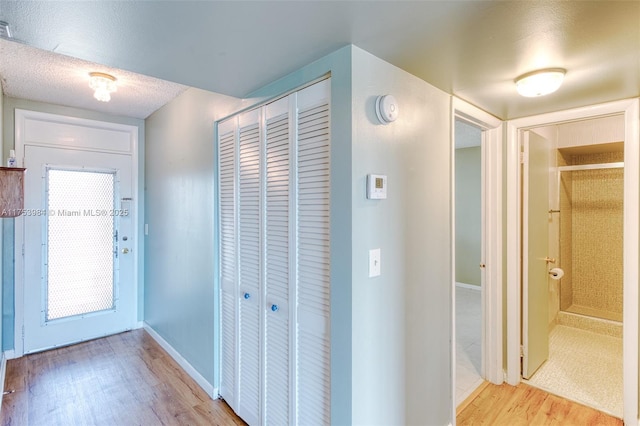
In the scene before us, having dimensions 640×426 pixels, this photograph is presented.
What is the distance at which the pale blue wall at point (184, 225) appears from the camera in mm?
2453

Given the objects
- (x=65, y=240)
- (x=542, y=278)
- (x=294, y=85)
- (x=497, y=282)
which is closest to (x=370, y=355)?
(x=294, y=85)

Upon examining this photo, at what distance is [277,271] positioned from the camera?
1.83 m

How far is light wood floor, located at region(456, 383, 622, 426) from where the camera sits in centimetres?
214

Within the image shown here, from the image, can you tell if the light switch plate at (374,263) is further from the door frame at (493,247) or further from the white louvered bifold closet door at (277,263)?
the door frame at (493,247)

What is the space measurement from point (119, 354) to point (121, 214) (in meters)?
1.50

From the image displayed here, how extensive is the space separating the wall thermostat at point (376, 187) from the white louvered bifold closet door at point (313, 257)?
0.67 ft

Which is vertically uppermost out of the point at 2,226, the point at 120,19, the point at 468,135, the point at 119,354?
the point at 468,135

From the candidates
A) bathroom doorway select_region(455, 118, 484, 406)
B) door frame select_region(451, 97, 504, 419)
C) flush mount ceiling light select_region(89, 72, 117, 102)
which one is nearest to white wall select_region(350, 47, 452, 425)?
door frame select_region(451, 97, 504, 419)

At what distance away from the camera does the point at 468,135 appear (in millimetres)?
4469

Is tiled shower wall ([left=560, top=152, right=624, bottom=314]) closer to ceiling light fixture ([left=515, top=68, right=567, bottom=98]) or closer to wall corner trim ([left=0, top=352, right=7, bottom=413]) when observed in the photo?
ceiling light fixture ([left=515, top=68, right=567, bottom=98])

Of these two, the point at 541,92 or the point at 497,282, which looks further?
the point at 497,282

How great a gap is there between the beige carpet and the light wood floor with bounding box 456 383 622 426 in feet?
0.32

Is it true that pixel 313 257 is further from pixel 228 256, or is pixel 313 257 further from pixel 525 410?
pixel 525 410

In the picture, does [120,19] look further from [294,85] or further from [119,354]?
[119,354]
